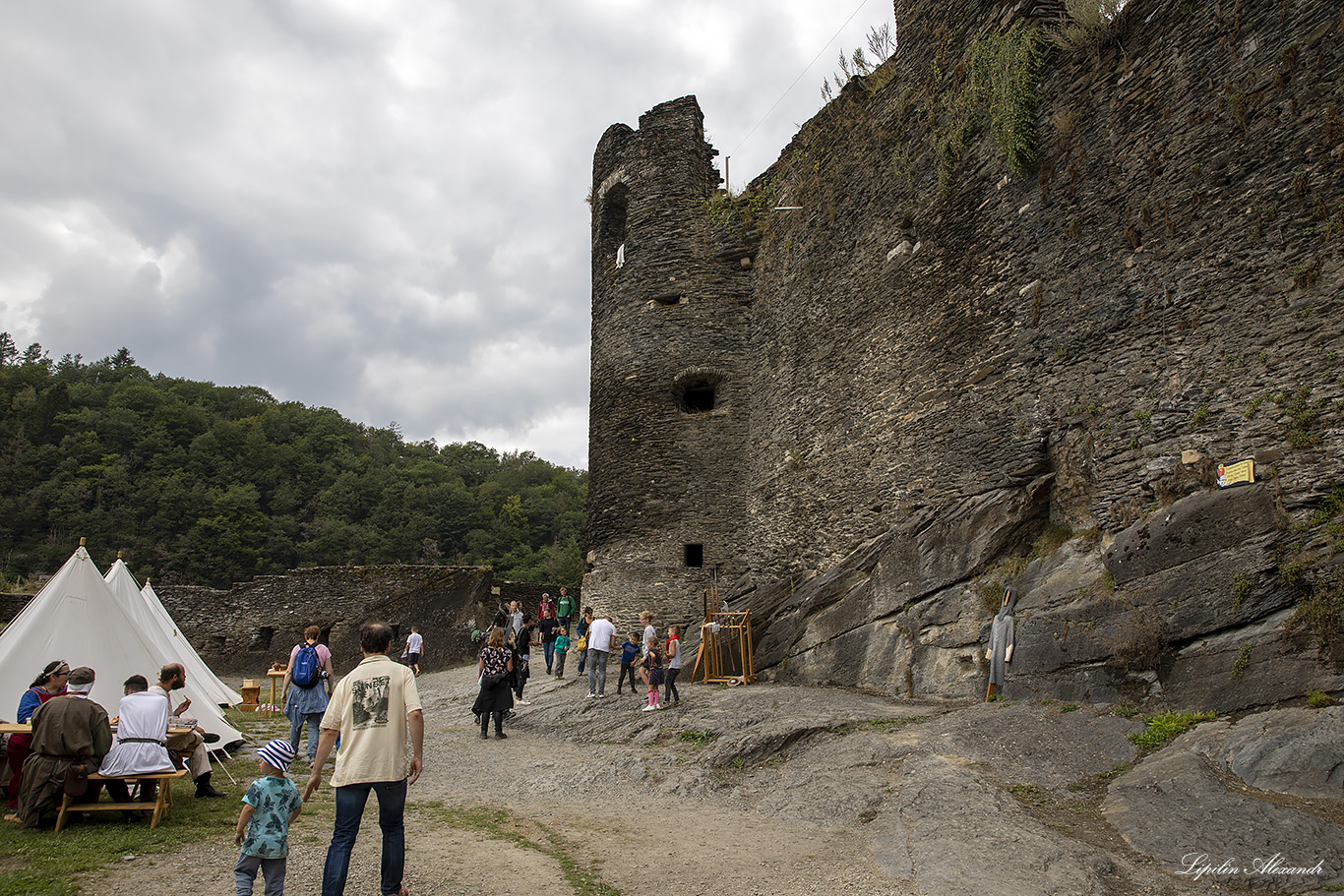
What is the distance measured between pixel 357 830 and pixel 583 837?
198cm

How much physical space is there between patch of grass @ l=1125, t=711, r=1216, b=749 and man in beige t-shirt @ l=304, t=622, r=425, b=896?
4938mm

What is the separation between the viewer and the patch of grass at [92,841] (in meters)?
3.89

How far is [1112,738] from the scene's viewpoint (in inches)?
225

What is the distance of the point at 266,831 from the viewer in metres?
3.47

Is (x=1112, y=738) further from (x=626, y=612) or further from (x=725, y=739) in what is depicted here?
(x=626, y=612)

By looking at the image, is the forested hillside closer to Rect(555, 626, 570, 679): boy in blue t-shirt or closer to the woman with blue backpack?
Rect(555, 626, 570, 679): boy in blue t-shirt

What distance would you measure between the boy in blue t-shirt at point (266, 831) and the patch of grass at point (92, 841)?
1.08 metres

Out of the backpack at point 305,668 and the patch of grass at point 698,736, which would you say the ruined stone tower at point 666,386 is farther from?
Result: the backpack at point 305,668

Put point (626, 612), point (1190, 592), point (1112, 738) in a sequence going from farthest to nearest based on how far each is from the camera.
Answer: point (626, 612)
point (1190, 592)
point (1112, 738)

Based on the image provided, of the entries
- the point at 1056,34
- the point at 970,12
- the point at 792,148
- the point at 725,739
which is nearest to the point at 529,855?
the point at 725,739

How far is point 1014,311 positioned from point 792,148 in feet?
24.8

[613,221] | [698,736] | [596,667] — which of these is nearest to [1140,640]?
[698,736]

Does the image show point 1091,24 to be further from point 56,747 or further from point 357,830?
point 56,747

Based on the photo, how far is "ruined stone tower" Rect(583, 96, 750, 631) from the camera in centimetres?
1487
